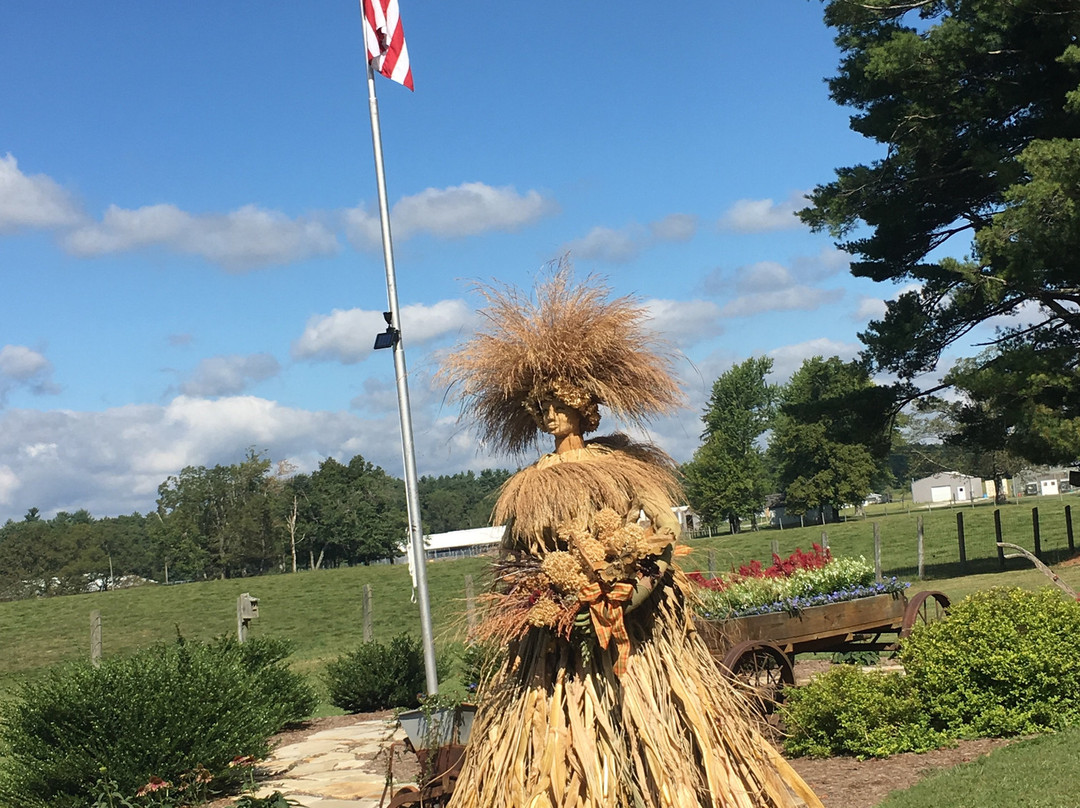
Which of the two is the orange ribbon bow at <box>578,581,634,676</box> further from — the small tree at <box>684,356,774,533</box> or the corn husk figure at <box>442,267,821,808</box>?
the small tree at <box>684,356,774,533</box>

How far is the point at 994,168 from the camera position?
17453 mm

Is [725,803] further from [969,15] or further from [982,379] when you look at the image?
[969,15]

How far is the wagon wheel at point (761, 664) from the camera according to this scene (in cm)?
702

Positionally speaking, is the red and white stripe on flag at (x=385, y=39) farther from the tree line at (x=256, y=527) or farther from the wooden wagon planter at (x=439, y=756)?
the tree line at (x=256, y=527)

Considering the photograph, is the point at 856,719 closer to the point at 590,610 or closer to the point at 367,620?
the point at 590,610

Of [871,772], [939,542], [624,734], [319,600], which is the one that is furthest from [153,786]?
[939,542]

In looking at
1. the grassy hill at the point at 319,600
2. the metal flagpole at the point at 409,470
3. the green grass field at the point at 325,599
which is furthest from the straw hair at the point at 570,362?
the grassy hill at the point at 319,600

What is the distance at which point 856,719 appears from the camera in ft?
22.2

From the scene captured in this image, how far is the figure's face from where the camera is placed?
13.0ft

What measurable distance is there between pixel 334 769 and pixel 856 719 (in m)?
4.10

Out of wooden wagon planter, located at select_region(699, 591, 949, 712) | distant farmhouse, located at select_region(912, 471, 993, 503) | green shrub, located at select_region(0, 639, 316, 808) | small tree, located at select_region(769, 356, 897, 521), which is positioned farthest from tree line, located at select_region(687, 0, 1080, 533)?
distant farmhouse, located at select_region(912, 471, 993, 503)

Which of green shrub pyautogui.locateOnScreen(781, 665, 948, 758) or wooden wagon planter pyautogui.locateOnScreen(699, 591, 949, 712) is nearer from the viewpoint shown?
green shrub pyautogui.locateOnScreen(781, 665, 948, 758)

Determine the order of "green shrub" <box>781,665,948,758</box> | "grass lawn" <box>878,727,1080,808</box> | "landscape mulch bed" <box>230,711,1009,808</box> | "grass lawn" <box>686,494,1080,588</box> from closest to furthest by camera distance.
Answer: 1. "grass lawn" <box>878,727,1080,808</box>
2. "landscape mulch bed" <box>230,711,1009,808</box>
3. "green shrub" <box>781,665,948,758</box>
4. "grass lawn" <box>686,494,1080,588</box>

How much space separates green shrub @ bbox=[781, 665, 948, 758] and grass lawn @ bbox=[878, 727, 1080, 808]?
0.66 metres
